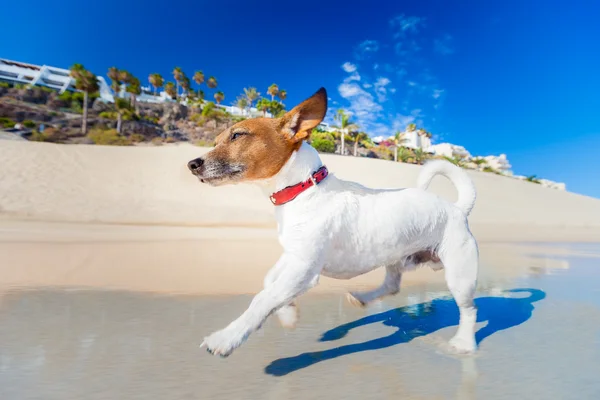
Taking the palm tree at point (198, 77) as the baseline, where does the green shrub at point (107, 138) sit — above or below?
below

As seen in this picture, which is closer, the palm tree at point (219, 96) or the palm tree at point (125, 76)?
the palm tree at point (125, 76)

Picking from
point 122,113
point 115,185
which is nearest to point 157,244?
point 115,185

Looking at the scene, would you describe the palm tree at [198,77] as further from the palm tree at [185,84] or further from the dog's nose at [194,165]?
the dog's nose at [194,165]

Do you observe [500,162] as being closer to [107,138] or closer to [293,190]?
[107,138]

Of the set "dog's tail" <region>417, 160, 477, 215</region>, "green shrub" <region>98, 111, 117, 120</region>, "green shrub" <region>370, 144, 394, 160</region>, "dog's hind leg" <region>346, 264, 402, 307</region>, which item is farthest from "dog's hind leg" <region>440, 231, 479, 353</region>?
"green shrub" <region>98, 111, 117, 120</region>

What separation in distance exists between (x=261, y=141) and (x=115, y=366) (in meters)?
1.54

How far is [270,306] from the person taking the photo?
1.99 m

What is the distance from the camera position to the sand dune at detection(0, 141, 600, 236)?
1622cm

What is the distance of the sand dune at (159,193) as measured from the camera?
16219mm

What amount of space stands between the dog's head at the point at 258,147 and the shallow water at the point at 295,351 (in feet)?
3.66

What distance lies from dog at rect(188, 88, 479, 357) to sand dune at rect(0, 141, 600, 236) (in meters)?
13.1

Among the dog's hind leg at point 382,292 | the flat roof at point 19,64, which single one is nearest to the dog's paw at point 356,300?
the dog's hind leg at point 382,292

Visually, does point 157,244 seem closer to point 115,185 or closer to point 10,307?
point 10,307

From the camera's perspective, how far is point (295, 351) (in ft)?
8.00
